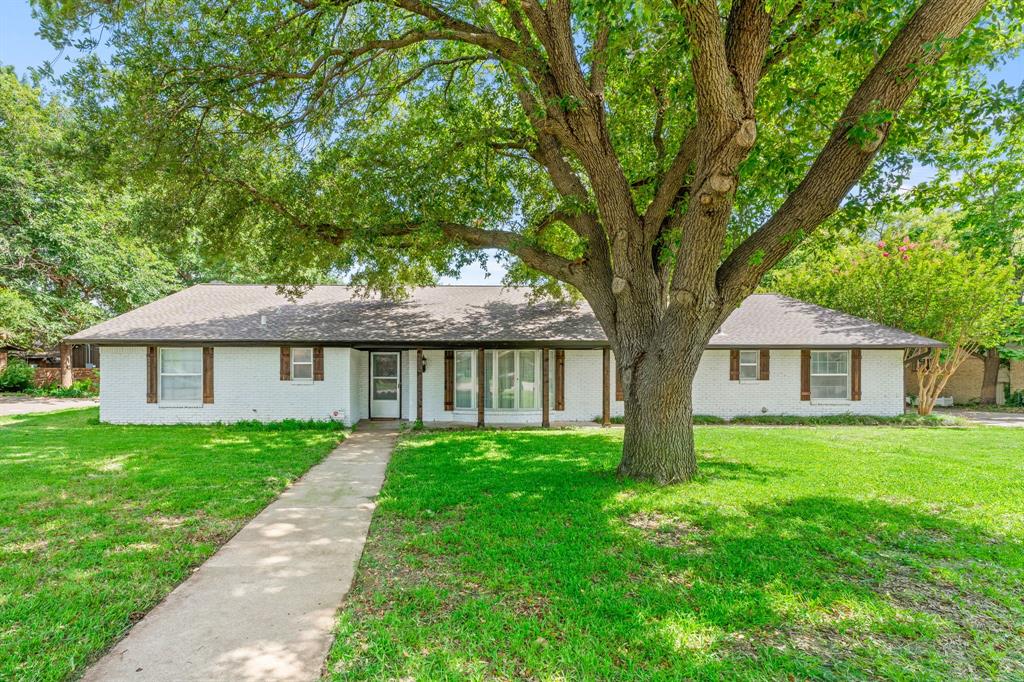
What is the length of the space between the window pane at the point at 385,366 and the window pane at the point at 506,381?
3325 mm

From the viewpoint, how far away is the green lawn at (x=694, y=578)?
287cm

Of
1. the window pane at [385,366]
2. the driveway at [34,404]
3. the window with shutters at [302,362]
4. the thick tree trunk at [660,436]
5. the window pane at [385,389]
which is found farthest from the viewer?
the driveway at [34,404]

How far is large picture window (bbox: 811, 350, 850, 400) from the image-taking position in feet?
46.6

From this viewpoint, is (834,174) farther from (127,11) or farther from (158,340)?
(158,340)

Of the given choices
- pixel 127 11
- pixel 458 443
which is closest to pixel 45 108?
pixel 127 11

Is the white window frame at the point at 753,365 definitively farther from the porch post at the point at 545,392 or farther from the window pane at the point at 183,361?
the window pane at the point at 183,361

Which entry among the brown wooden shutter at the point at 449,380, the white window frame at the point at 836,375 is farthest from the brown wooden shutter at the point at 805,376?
the brown wooden shutter at the point at 449,380

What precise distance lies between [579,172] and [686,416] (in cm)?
533

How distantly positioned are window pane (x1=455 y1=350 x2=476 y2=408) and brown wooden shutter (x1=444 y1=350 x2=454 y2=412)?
0.37 ft

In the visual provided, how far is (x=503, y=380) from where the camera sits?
1344cm

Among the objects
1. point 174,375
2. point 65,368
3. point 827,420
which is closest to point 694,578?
point 827,420

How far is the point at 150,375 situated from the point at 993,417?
86.0 feet

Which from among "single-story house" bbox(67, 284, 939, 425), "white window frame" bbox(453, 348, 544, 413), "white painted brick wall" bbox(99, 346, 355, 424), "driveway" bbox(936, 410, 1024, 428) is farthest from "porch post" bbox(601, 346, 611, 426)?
"driveway" bbox(936, 410, 1024, 428)

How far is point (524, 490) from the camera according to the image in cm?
649
